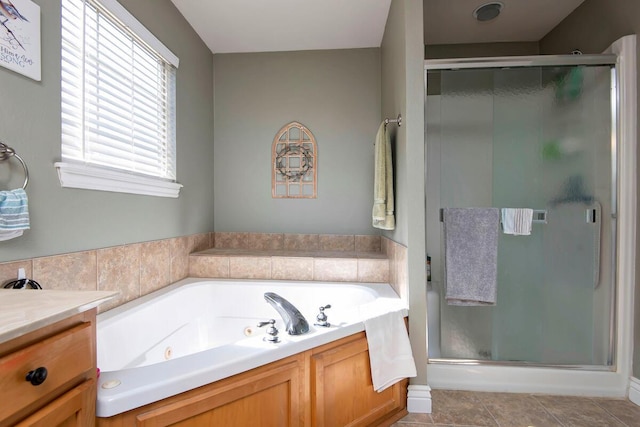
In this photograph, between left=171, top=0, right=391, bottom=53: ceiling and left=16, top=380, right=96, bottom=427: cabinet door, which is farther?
left=171, top=0, right=391, bottom=53: ceiling

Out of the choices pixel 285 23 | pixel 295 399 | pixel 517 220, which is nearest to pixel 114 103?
pixel 285 23

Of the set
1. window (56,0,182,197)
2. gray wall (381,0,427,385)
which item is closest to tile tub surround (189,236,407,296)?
gray wall (381,0,427,385)

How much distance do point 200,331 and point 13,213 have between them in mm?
1325

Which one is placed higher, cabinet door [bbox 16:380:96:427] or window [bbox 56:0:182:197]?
window [bbox 56:0:182:197]

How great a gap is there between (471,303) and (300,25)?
7.73 feet

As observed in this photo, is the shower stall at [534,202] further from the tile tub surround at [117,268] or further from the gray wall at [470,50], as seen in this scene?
the tile tub surround at [117,268]

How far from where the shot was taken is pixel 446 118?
6.50ft

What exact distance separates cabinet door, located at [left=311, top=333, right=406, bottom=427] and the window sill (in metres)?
1.29

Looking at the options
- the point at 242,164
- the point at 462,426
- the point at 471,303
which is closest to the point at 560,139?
the point at 471,303

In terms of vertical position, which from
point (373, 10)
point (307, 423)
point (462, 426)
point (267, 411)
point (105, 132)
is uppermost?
point (373, 10)

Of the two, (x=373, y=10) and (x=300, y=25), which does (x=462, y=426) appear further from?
(x=300, y=25)

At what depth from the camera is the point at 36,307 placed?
73 cm

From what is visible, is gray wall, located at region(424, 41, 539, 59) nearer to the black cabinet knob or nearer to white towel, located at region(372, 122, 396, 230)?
white towel, located at region(372, 122, 396, 230)

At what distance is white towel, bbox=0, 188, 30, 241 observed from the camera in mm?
1035
